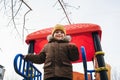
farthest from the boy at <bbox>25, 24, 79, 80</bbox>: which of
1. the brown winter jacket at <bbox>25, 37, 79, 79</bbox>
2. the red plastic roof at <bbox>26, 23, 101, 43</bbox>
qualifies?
the red plastic roof at <bbox>26, 23, 101, 43</bbox>

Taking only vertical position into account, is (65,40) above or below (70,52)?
above

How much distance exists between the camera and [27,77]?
130 inches

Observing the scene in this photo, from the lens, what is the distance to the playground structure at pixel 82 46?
306 centimetres

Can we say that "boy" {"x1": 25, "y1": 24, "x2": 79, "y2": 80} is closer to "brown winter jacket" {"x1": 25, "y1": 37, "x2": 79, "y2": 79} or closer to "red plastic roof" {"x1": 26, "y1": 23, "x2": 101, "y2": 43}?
"brown winter jacket" {"x1": 25, "y1": 37, "x2": 79, "y2": 79}

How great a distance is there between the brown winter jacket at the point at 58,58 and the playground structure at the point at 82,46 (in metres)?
0.24

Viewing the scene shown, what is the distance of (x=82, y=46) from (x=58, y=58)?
111cm

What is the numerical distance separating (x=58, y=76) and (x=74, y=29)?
1651 mm

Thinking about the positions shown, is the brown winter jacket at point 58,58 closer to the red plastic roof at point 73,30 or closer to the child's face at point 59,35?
the child's face at point 59,35

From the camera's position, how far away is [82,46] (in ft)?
12.0

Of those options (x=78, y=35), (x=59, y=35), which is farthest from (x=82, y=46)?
(x=59, y=35)

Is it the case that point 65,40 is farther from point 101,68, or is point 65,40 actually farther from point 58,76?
point 101,68

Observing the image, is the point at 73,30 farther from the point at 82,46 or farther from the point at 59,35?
the point at 59,35

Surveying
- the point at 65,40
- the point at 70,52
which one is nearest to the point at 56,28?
the point at 65,40

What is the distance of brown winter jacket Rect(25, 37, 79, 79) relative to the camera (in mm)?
2545
